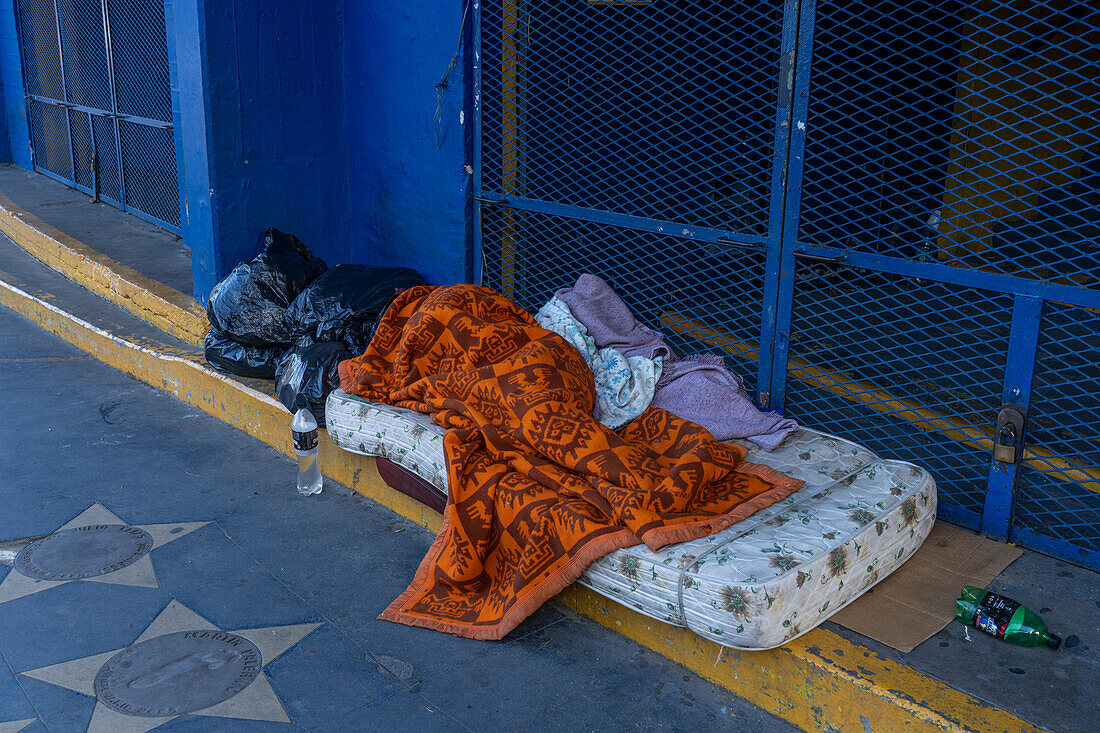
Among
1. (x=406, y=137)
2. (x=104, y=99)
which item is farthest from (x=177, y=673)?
(x=104, y=99)

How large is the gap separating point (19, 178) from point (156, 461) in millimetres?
7338

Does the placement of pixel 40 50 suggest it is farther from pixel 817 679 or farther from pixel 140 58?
pixel 817 679

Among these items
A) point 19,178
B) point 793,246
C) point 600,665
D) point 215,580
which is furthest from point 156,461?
point 19,178

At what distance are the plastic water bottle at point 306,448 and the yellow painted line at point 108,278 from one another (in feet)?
4.99

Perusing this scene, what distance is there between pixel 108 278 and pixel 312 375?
2958 mm

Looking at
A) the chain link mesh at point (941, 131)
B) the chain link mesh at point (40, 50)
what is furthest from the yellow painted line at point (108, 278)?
the chain link mesh at point (941, 131)

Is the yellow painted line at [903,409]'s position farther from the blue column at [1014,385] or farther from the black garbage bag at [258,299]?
the black garbage bag at [258,299]

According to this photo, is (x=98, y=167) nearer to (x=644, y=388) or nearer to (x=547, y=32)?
(x=547, y=32)

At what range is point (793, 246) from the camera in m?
3.50

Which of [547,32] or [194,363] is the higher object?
[547,32]

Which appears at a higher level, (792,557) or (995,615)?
(792,557)

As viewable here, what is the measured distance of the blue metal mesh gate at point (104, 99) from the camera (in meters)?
7.48

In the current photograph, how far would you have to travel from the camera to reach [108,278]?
21.1ft

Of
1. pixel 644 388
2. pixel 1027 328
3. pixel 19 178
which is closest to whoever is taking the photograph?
pixel 1027 328
